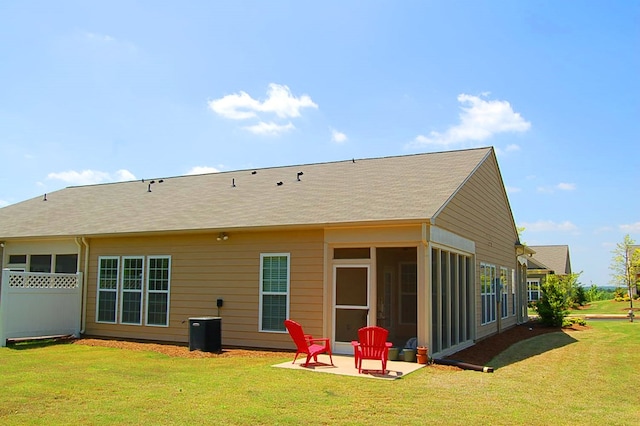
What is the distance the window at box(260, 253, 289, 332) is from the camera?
44.8ft

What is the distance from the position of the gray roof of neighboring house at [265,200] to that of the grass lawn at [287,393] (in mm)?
3708

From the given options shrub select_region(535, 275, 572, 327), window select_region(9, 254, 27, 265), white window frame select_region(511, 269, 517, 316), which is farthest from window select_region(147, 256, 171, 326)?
shrub select_region(535, 275, 572, 327)

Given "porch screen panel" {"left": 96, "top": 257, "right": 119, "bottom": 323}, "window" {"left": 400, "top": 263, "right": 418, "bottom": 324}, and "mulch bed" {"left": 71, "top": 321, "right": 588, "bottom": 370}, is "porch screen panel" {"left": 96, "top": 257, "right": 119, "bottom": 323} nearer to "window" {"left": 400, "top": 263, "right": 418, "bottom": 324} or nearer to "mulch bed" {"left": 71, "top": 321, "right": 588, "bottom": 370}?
"mulch bed" {"left": 71, "top": 321, "right": 588, "bottom": 370}

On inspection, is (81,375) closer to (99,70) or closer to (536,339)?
(99,70)

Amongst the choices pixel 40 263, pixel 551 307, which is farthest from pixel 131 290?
pixel 551 307

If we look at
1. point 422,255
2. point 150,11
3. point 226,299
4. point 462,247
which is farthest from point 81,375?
point 462,247

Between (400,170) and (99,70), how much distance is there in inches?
335

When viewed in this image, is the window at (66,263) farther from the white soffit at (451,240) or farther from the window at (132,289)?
the white soffit at (451,240)

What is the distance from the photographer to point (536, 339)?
17719 millimetres

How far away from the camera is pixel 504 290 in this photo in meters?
A: 20.9

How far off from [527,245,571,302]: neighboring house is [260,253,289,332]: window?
28.0m

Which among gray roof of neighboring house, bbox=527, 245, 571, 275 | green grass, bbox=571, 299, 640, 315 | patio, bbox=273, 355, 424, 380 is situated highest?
gray roof of neighboring house, bbox=527, 245, 571, 275

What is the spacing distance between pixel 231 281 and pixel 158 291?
95.2 inches

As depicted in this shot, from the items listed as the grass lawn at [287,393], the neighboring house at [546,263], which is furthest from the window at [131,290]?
the neighboring house at [546,263]
